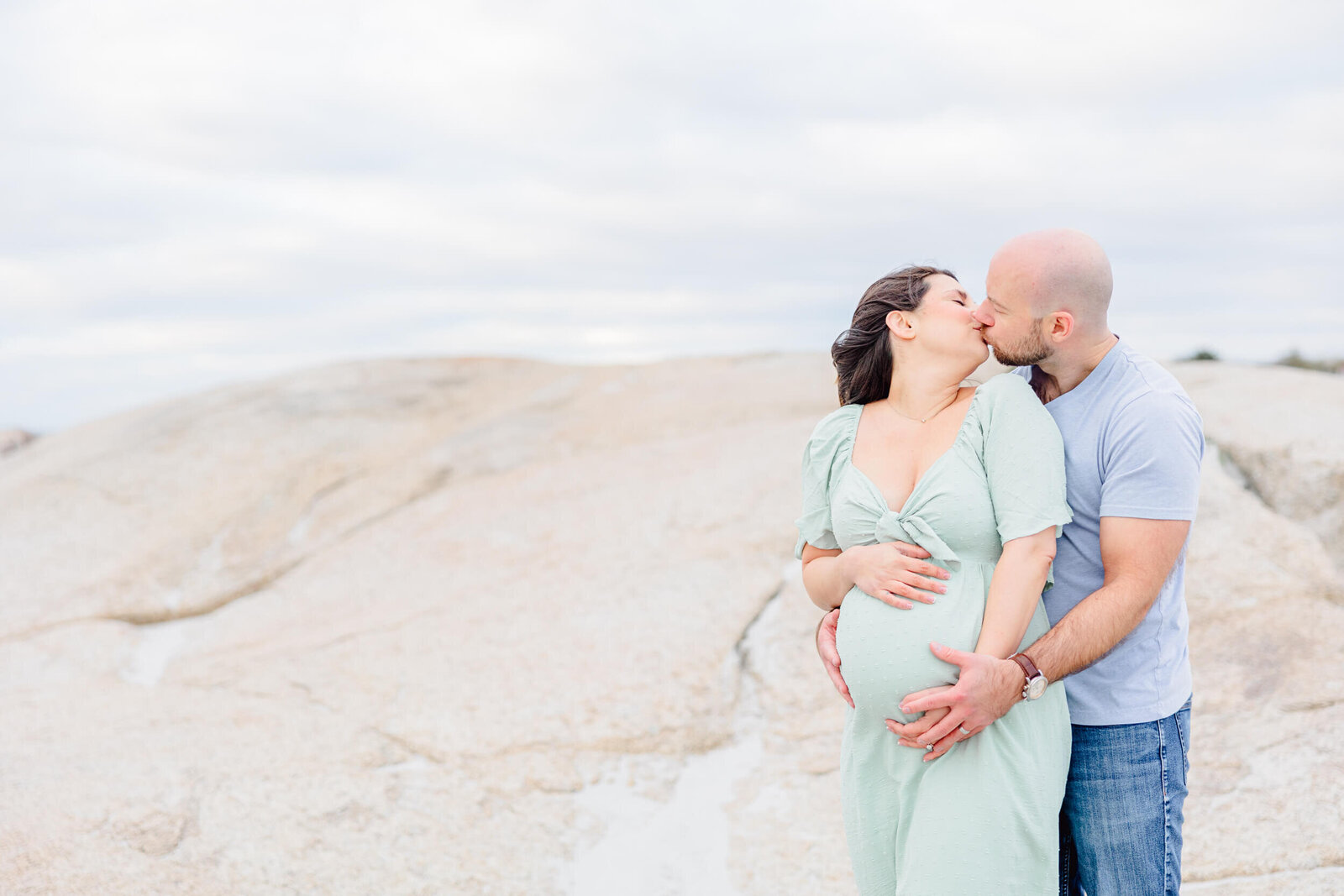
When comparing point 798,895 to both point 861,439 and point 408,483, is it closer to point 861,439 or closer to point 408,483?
point 861,439

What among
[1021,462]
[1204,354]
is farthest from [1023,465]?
[1204,354]

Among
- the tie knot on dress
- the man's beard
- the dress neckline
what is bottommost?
the tie knot on dress

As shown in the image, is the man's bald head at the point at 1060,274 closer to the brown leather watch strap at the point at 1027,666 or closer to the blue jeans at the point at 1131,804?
the brown leather watch strap at the point at 1027,666

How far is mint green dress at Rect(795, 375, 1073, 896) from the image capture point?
2.24 meters

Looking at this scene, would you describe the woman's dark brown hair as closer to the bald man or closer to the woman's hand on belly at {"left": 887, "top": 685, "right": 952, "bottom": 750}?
the bald man

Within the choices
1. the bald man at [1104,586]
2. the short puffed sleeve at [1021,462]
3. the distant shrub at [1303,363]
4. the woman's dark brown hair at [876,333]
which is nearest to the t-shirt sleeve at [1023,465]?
the short puffed sleeve at [1021,462]

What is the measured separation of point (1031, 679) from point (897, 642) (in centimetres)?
30

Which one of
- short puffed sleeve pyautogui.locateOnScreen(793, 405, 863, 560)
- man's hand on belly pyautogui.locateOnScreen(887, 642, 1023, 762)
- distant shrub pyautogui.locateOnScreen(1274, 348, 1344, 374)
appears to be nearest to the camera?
man's hand on belly pyautogui.locateOnScreen(887, 642, 1023, 762)

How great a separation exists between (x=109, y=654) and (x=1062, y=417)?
665cm

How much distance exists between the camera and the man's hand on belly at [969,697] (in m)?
2.19

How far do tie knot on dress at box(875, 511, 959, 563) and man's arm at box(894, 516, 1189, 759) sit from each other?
22 cm

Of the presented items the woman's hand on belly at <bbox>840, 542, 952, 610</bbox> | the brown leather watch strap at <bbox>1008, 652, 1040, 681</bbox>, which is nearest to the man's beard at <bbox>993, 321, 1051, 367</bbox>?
the woman's hand on belly at <bbox>840, 542, 952, 610</bbox>

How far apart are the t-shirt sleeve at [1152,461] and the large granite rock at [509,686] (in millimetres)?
2034

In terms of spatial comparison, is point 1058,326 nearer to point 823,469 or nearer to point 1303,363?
point 823,469
